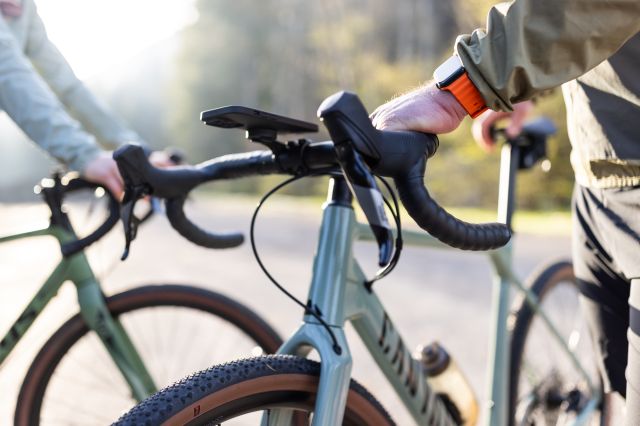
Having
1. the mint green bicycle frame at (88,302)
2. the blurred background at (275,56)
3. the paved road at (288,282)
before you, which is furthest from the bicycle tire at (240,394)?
the blurred background at (275,56)

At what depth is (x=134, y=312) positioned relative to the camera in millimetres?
2123

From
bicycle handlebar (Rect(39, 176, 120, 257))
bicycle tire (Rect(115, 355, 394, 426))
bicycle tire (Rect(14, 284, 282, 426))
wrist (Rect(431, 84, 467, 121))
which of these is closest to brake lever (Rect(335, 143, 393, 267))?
wrist (Rect(431, 84, 467, 121))

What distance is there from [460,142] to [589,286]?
53.4 ft

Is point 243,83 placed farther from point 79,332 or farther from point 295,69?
point 79,332

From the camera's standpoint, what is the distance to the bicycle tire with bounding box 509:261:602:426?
98.0 inches

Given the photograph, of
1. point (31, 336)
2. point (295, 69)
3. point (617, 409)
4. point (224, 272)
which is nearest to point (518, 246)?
point (224, 272)

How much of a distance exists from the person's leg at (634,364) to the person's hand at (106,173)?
4.10 ft

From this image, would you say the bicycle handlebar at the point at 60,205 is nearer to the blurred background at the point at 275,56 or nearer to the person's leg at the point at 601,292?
the person's leg at the point at 601,292

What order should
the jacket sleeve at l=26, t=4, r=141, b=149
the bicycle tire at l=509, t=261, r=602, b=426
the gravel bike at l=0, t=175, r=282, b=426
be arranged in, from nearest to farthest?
the gravel bike at l=0, t=175, r=282, b=426
the jacket sleeve at l=26, t=4, r=141, b=149
the bicycle tire at l=509, t=261, r=602, b=426

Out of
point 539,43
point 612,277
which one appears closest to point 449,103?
point 539,43

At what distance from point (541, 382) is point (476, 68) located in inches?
68.4

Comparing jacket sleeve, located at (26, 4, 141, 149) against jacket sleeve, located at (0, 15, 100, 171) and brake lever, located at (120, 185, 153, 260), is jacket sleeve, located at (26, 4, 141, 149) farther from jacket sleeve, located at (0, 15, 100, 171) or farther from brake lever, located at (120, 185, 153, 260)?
brake lever, located at (120, 185, 153, 260)

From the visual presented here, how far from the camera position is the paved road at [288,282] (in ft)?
14.2

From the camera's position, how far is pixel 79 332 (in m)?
2.07
